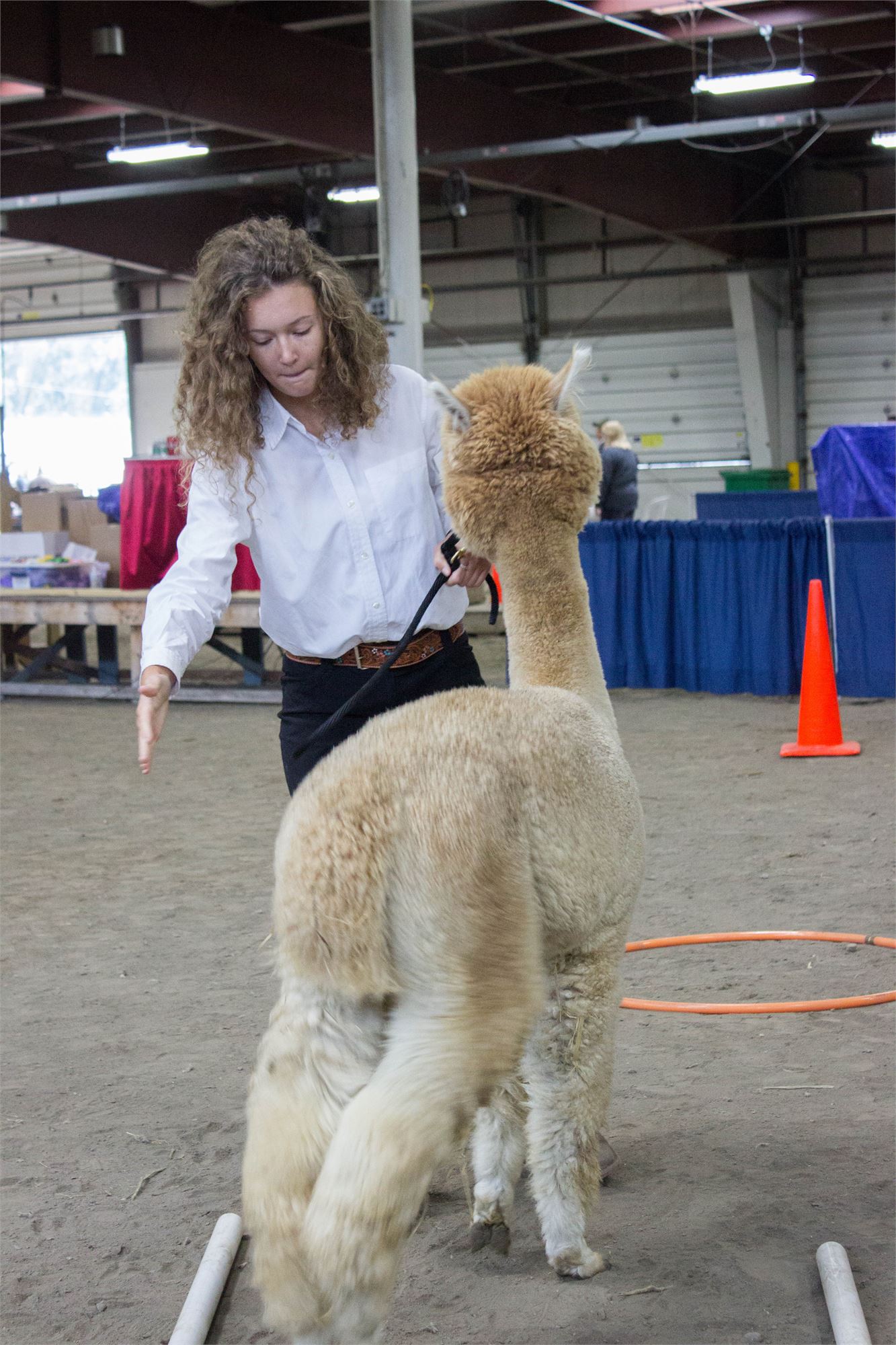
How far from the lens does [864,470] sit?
38.3 ft

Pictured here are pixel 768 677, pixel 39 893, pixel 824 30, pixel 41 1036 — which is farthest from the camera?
pixel 824 30

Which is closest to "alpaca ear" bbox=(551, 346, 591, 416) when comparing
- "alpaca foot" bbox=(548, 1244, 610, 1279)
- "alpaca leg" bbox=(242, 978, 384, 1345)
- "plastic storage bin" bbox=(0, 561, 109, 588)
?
"alpaca leg" bbox=(242, 978, 384, 1345)

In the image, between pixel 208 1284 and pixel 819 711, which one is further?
pixel 819 711

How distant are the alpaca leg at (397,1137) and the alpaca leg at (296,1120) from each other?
0.03 metres

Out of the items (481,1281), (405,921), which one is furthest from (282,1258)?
(481,1281)

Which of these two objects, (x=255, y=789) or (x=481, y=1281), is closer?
(x=481, y=1281)

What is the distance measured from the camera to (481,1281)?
102 inches

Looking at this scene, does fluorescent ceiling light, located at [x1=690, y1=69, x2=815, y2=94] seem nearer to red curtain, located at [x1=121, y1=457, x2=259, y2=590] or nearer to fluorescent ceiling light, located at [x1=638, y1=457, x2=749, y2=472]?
red curtain, located at [x1=121, y1=457, x2=259, y2=590]

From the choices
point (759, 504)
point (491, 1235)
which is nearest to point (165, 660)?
point (491, 1235)

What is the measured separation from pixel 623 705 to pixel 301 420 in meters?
7.37

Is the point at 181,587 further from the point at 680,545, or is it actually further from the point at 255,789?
the point at 680,545

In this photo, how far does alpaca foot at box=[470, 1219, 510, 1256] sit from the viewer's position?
2.56m

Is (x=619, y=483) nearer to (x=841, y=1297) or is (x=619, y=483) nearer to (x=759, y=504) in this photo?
(x=759, y=504)

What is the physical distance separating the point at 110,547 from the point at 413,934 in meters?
10.4
